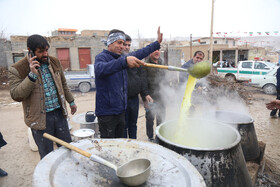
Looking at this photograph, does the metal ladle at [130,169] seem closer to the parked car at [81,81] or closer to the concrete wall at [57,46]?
the parked car at [81,81]

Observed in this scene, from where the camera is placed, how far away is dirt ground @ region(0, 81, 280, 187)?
3287 millimetres

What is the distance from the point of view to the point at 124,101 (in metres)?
2.41

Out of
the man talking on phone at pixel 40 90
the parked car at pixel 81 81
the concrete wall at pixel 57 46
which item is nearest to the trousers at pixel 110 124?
the man talking on phone at pixel 40 90

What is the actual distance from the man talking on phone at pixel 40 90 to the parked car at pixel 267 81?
440 inches

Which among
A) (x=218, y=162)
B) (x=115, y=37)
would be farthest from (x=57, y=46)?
(x=218, y=162)

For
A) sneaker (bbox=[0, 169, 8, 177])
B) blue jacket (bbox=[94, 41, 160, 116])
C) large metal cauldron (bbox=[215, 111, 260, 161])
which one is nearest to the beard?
blue jacket (bbox=[94, 41, 160, 116])

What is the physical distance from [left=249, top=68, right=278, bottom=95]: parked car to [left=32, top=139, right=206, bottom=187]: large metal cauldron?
→ 36.0 ft

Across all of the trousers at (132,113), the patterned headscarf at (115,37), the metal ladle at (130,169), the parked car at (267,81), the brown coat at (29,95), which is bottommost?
the parked car at (267,81)

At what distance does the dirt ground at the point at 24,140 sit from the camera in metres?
3.29

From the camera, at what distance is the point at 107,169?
1.51 m

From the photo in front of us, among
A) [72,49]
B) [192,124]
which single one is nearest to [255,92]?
[192,124]

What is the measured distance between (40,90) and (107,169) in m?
1.37

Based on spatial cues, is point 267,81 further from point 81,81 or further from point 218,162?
point 81,81

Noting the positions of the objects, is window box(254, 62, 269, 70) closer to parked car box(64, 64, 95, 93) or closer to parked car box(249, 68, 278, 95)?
parked car box(249, 68, 278, 95)
